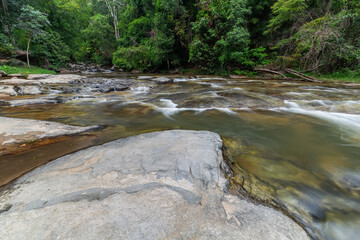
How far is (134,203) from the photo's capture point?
125cm

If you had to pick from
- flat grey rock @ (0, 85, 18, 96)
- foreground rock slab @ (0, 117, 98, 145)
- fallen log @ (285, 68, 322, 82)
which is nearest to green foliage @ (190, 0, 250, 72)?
fallen log @ (285, 68, 322, 82)

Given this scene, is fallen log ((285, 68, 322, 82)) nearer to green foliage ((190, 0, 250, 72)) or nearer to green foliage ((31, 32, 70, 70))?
green foliage ((190, 0, 250, 72))

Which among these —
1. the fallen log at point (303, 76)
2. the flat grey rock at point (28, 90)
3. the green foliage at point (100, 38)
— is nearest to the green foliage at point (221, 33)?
the fallen log at point (303, 76)

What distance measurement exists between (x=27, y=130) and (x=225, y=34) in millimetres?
14808

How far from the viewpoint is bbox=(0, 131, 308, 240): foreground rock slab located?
1036mm

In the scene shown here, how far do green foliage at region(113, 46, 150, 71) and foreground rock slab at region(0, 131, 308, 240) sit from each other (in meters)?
18.7

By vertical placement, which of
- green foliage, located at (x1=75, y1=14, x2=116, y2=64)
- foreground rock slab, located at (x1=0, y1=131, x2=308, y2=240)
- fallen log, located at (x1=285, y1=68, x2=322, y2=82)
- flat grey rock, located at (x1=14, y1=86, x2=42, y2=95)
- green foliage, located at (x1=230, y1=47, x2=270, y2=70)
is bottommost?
foreground rock slab, located at (x1=0, y1=131, x2=308, y2=240)

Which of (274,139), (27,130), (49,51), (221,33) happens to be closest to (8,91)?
(27,130)

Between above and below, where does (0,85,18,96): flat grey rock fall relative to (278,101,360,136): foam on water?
above

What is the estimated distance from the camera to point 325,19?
31.0 feet

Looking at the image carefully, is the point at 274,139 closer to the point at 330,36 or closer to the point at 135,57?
the point at 330,36

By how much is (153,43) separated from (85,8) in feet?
107

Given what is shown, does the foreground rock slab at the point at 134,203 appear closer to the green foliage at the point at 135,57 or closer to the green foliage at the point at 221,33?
the green foliage at the point at 221,33

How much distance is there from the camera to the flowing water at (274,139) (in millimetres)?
1599
